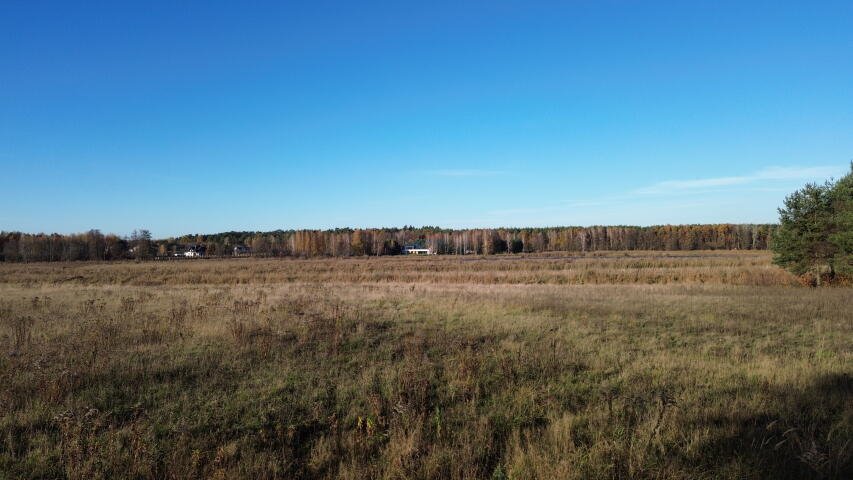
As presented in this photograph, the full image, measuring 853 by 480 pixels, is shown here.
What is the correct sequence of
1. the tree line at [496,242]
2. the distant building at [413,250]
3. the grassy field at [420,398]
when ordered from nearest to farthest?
the grassy field at [420,398], the tree line at [496,242], the distant building at [413,250]

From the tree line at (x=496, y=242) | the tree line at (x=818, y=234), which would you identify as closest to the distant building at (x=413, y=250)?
the tree line at (x=496, y=242)

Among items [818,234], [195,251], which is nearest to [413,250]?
[195,251]

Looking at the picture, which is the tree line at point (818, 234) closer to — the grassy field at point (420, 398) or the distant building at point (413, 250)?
the grassy field at point (420, 398)

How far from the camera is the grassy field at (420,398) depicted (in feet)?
16.3

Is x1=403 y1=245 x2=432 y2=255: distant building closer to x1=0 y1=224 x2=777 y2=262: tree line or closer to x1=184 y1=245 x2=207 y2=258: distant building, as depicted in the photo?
x1=0 y1=224 x2=777 y2=262: tree line

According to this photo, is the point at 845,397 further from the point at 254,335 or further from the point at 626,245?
the point at 626,245

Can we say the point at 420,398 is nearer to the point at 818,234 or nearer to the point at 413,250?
the point at 818,234

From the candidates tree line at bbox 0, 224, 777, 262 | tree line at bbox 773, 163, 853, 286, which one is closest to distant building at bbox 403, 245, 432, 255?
tree line at bbox 0, 224, 777, 262

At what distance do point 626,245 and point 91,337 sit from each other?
526 ft

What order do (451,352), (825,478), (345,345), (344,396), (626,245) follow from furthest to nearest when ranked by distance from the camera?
(626,245) < (345,345) < (451,352) < (344,396) < (825,478)

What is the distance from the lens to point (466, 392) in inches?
284

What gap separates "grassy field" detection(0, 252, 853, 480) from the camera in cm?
496

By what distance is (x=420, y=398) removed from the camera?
269 inches

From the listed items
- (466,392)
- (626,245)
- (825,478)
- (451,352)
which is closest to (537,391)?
(466,392)
